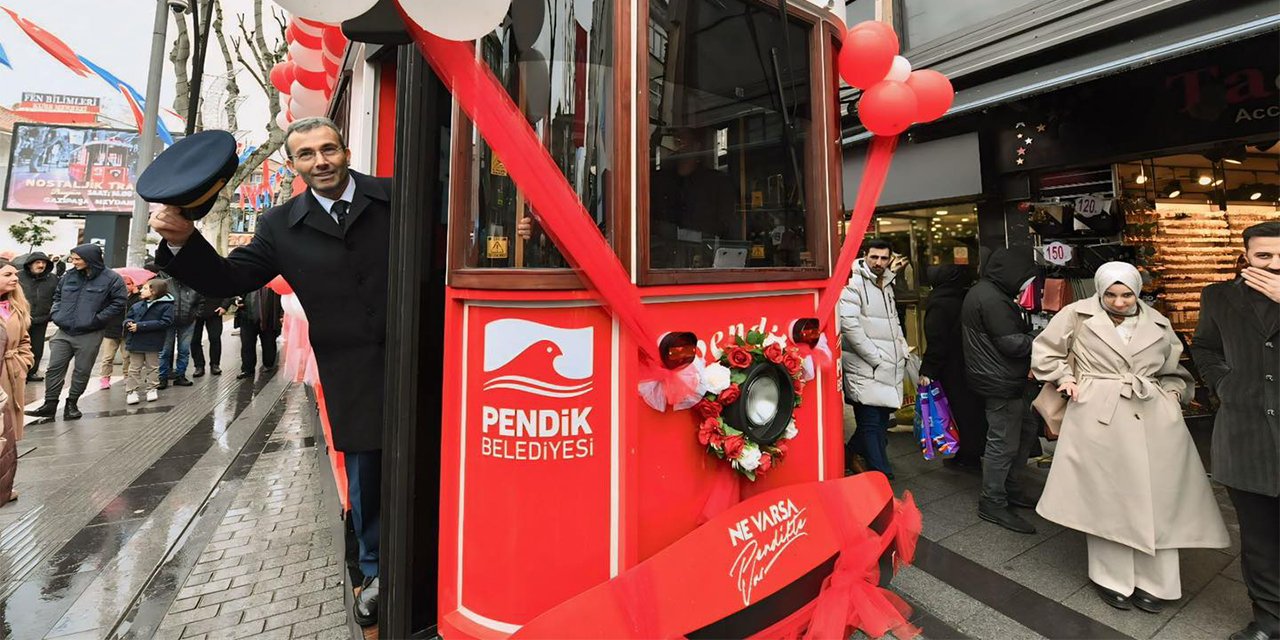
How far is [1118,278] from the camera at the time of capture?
2.89m

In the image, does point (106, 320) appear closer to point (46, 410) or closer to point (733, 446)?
point (46, 410)

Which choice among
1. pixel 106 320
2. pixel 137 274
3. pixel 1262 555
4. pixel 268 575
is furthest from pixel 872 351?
pixel 137 274

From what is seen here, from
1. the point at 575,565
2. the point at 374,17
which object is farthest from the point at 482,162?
the point at 575,565

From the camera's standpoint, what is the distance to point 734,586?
6.03ft

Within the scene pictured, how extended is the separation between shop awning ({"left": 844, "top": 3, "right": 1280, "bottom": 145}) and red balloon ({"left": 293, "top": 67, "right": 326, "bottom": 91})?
4753mm

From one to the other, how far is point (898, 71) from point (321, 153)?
9.06 feet

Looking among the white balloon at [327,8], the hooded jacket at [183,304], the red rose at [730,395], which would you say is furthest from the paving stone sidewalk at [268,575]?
the hooded jacket at [183,304]

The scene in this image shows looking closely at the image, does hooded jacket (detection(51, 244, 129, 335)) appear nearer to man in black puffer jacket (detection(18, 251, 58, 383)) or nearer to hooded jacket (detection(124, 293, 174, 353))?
hooded jacket (detection(124, 293, 174, 353))

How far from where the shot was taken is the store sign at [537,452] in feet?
6.06

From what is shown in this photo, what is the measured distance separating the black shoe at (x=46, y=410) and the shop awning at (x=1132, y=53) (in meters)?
9.85

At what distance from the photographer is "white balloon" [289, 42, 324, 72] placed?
4102 mm

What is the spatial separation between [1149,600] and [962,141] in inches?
168

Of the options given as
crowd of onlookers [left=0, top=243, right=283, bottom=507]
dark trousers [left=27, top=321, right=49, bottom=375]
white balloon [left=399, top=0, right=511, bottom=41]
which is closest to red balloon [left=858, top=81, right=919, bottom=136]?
white balloon [left=399, top=0, right=511, bottom=41]

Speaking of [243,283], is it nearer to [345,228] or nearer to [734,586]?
[345,228]
